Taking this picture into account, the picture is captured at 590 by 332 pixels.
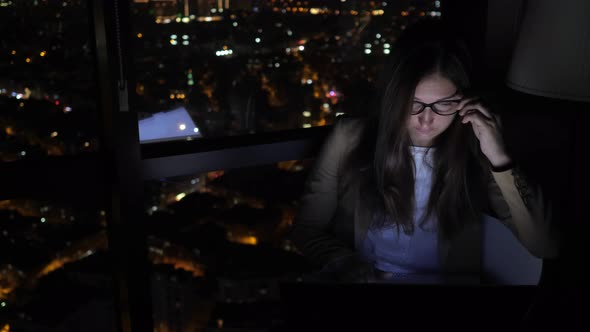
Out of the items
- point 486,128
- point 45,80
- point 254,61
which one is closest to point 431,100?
point 486,128

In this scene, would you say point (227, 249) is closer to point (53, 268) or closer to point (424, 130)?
point (53, 268)

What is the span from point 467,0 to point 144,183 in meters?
1.47

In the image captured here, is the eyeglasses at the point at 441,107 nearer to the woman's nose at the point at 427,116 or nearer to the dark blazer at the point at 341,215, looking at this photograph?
the woman's nose at the point at 427,116

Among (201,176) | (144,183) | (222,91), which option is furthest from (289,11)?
(144,183)

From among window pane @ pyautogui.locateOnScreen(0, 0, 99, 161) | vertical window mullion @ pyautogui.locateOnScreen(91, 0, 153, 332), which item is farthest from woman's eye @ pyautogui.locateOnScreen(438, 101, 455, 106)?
window pane @ pyautogui.locateOnScreen(0, 0, 99, 161)

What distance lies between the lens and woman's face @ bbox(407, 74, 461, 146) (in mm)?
1553

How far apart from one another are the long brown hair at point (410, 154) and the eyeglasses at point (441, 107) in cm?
3

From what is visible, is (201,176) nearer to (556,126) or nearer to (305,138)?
(305,138)

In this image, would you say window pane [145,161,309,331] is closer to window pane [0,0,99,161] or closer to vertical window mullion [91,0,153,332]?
vertical window mullion [91,0,153,332]

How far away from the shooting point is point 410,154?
1.70 metres

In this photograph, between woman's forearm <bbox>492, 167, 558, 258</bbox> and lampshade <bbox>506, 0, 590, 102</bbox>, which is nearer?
lampshade <bbox>506, 0, 590, 102</bbox>

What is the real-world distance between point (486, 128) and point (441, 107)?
147 mm

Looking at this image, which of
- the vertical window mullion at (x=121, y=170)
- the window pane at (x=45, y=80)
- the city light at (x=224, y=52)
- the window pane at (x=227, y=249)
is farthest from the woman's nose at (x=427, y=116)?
the window pane at (x=45, y=80)

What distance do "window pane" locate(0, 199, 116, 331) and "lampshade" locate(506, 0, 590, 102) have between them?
145 centimetres
